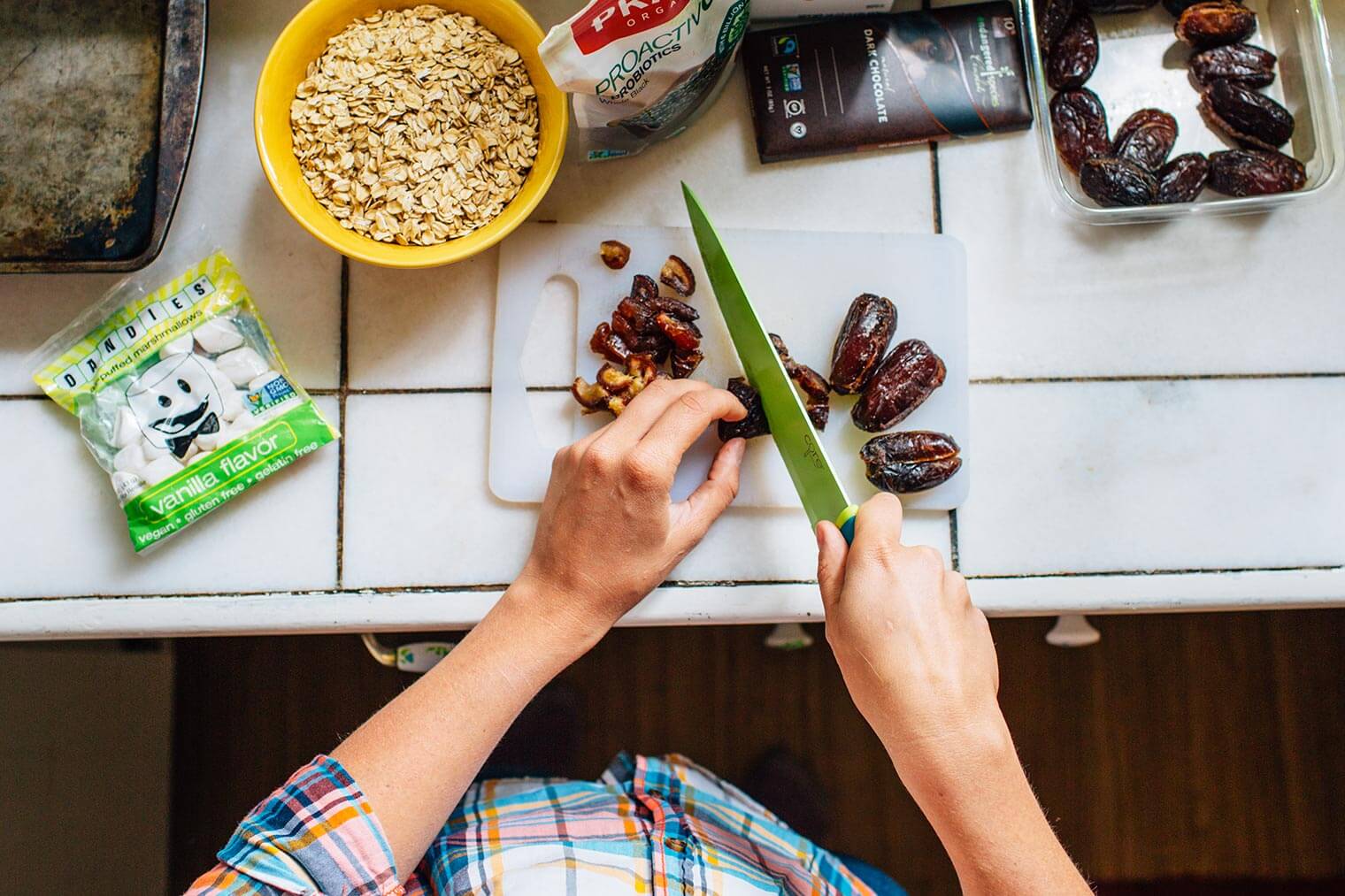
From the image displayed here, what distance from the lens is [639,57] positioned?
2.38ft

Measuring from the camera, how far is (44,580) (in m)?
0.88

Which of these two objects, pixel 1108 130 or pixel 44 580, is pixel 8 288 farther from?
pixel 1108 130

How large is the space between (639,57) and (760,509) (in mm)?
385

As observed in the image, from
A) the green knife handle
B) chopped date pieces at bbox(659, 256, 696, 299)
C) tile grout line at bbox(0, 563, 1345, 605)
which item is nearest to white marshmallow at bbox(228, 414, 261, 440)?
tile grout line at bbox(0, 563, 1345, 605)

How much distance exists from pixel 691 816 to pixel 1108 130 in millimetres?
760

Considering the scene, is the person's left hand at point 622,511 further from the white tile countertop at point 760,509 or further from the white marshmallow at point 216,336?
the white marshmallow at point 216,336

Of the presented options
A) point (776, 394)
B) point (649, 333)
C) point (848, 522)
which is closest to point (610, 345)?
point (649, 333)

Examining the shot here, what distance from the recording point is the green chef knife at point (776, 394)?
78 cm

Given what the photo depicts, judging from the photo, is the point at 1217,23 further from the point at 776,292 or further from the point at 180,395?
the point at 180,395

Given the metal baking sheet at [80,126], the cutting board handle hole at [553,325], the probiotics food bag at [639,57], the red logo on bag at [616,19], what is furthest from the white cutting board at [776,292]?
the metal baking sheet at [80,126]

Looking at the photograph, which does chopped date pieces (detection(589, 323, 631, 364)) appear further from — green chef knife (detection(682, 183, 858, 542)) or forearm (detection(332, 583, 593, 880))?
forearm (detection(332, 583, 593, 880))

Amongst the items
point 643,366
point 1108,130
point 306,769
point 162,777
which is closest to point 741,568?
point 643,366

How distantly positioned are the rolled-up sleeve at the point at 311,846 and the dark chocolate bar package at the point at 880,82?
2.10ft


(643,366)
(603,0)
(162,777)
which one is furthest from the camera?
(162,777)
